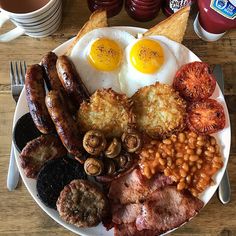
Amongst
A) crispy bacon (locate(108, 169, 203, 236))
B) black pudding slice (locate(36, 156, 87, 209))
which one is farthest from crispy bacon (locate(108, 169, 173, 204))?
black pudding slice (locate(36, 156, 87, 209))

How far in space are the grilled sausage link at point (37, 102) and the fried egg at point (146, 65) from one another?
32cm

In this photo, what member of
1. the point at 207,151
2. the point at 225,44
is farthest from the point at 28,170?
the point at 225,44

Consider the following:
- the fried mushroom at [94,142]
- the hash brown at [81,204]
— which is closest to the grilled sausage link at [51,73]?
the fried mushroom at [94,142]

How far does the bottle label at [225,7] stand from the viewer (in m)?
1.82

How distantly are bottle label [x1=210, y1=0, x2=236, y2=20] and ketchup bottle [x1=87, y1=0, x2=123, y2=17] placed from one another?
1.29 ft

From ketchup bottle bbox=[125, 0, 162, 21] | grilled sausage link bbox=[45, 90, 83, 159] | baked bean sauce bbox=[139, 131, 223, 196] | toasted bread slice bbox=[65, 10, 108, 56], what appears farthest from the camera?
ketchup bottle bbox=[125, 0, 162, 21]

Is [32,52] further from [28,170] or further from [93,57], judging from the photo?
[28,170]

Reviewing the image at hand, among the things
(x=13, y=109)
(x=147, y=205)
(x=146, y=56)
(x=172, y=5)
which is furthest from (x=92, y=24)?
(x=147, y=205)

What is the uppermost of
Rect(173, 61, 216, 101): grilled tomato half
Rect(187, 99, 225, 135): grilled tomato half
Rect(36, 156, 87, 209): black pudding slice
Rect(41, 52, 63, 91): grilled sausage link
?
Rect(41, 52, 63, 91): grilled sausage link

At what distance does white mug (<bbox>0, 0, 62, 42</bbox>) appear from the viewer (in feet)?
5.78

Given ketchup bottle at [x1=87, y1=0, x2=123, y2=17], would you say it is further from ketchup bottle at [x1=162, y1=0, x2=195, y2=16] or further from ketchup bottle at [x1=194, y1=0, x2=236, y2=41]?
ketchup bottle at [x1=194, y1=0, x2=236, y2=41]

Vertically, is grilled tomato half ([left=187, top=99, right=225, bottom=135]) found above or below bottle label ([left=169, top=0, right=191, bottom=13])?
below

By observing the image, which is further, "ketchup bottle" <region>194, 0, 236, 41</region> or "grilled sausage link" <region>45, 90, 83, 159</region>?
"ketchup bottle" <region>194, 0, 236, 41</region>

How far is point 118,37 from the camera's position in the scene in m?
1.82
